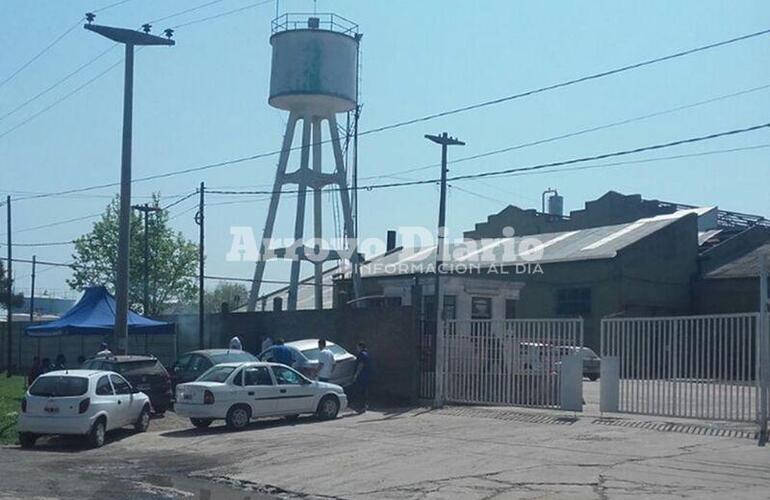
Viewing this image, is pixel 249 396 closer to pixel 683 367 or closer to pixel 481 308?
pixel 683 367

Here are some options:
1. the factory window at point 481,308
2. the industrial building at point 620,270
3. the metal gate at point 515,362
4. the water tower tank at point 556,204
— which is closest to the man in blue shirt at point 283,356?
the metal gate at point 515,362

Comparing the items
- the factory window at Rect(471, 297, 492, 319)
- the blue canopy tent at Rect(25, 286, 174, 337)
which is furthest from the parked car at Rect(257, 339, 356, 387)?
the blue canopy tent at Rect(25, 286, 174, 337)

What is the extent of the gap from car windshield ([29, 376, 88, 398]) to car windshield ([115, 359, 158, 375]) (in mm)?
3803

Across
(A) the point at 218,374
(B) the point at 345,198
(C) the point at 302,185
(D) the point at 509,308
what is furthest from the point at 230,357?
(B) the point at 345,198

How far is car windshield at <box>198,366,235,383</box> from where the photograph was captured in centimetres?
2322

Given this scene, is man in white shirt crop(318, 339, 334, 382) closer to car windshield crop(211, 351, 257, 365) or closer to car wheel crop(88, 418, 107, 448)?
car windshield crop(211, 351, 257, 365)

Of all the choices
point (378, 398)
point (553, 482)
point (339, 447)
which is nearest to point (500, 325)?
point (378, 398)

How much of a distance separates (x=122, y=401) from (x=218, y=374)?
7.01 ft

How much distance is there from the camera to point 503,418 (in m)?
23.1

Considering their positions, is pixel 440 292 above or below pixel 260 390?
above

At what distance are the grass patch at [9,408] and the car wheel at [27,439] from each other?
1079 millimetres

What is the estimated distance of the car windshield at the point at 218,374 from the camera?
2322 centimetres

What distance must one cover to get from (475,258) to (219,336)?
792 inches

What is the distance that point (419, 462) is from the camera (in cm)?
1716
